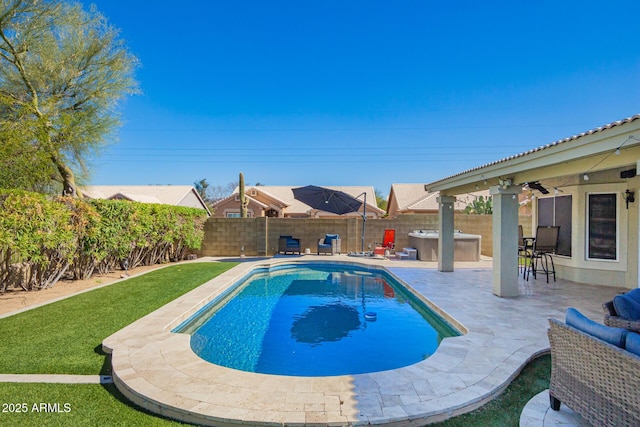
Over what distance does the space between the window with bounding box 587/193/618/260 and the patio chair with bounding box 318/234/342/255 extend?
10.2 meters

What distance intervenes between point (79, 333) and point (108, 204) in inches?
246

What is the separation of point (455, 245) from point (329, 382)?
12266mm

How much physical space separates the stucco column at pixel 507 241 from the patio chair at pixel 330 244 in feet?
31.0

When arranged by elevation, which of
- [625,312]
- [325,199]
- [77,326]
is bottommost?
[77,326]

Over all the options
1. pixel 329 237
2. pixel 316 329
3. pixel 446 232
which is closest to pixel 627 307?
pixel 316 329

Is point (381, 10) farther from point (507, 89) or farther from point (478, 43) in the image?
point (507, 89)

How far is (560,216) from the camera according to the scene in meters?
10.6

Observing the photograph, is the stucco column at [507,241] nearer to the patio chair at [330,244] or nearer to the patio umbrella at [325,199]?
the patio umbrella at [325,199]

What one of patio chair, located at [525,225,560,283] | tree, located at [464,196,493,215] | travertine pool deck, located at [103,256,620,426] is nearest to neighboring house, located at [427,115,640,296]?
patio chair, located at [525,225,560,283]

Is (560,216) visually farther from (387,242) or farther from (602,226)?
(387,242)

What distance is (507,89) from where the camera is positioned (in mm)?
20719

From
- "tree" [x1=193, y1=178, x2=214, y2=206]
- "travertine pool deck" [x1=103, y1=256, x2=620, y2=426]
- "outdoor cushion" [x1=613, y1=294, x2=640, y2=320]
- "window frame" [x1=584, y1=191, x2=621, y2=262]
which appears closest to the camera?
"travertine pool deck" [x1=103, y1=256, x2=620, y2=426]

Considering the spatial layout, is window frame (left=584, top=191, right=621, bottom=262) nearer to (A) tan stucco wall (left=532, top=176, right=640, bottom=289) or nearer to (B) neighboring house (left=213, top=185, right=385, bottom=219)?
(A) tan stucco wall (left=532, top=176, right=640, bottom=289)

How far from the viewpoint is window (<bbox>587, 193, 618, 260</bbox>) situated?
9.14 metres
